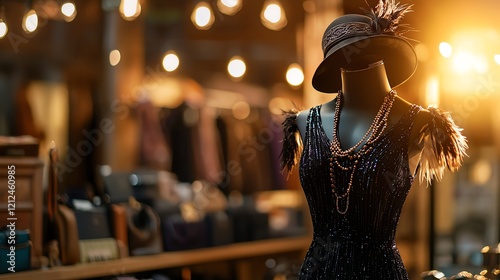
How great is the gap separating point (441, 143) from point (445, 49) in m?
1.66

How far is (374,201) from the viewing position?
7.28 ft

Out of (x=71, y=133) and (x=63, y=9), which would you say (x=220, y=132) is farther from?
(x=63, y=9)

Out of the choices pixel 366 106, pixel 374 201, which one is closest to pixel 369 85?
pixel 366 106

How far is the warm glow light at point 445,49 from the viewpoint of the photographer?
366 centimetres

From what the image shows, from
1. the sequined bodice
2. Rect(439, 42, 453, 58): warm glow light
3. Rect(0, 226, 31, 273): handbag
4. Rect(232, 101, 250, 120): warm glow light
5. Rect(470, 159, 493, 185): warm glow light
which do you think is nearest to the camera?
the sequined bodice

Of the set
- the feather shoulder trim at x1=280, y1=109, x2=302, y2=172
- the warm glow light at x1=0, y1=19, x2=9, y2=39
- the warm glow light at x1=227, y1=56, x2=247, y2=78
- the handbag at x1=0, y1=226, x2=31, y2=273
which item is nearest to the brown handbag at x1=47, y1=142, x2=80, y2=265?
the handbag at x1=0, y1=226, x2=31, y2=273

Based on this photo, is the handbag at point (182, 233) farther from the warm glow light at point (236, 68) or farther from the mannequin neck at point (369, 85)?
the mannequin neck at point (369, 85)

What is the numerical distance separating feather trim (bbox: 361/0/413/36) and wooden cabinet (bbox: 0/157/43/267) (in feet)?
5.43

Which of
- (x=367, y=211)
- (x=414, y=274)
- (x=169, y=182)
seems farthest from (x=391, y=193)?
(x=169, y=182)

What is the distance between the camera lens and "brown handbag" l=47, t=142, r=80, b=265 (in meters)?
3.34

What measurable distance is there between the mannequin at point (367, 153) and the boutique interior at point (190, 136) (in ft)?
1.03

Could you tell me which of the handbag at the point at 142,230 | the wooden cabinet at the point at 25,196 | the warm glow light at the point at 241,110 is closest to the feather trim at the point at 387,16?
the wooden cabinet at the point at 25,196

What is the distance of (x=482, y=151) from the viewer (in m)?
5.50

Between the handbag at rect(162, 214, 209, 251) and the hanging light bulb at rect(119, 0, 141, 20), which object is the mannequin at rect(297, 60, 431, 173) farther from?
the hanging light bulb at rect(119, 0, 141, 20)
